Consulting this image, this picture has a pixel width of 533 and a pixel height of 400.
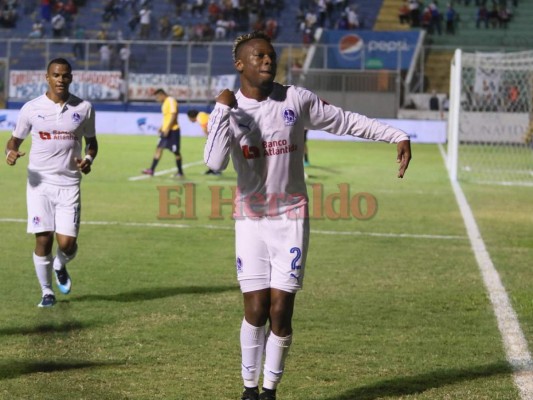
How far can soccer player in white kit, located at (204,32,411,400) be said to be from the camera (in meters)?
6.29

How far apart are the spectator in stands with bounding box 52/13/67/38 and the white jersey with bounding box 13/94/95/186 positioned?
41.6 meters

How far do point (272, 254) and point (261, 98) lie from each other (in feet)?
3.03

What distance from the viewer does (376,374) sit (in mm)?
7441

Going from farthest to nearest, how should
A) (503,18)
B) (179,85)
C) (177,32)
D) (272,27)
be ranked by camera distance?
(177,32)
(272,27)
(503,18)
(179,85)

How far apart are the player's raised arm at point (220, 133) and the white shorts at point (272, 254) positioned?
1.75 ft

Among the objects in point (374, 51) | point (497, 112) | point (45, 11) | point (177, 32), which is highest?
point (45, 11)

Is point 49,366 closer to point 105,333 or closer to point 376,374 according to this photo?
point 105,333

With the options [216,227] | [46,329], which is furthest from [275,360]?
[216,227]

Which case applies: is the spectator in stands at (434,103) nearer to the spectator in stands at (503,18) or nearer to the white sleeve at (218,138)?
the spectator in stands at (503,18)

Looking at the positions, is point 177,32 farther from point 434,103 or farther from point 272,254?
point 272,254

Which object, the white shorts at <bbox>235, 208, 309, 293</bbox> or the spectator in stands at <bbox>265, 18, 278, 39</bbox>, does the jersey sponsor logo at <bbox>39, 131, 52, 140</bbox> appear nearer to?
the white shorts at <bbox>235, 208, 309, 293</bbox>

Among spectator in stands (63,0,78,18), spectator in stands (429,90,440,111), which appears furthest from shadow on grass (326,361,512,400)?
spectator in stands (63,0,78,18)

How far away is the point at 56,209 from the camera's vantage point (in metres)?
10.1

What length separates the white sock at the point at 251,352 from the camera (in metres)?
6.46
